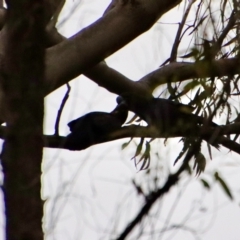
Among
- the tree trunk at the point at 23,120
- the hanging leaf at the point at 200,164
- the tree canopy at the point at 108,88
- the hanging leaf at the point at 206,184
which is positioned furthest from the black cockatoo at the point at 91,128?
the tree trunk at the point at 23,120

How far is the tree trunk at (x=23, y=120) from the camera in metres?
0.84

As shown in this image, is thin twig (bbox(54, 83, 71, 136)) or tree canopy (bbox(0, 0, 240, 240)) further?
thin twig (bbox(54, 83, 71, 136))

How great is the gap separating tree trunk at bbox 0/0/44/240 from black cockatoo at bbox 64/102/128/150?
2.90 ft

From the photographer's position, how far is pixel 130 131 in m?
1.70

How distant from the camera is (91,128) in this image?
186cm

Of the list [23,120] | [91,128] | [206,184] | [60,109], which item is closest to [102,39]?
[60,109]

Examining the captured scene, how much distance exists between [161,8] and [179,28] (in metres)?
0.61

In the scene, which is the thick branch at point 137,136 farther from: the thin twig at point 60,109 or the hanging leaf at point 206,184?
the hanging leaf at point 206,184

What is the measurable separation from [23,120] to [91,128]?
1.01 meters

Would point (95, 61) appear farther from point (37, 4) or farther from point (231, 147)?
point (37, 4)

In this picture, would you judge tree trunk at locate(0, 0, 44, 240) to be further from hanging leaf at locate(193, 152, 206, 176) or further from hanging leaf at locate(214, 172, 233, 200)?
hanging leaf at locate(193, 152, 206, 176)

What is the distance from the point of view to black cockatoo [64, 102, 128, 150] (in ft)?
5.91

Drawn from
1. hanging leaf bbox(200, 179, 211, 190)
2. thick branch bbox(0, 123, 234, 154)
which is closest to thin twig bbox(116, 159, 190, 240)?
hanging leaf bbox(200, 179, 211, 190)

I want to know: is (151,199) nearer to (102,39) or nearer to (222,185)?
(222,185)
